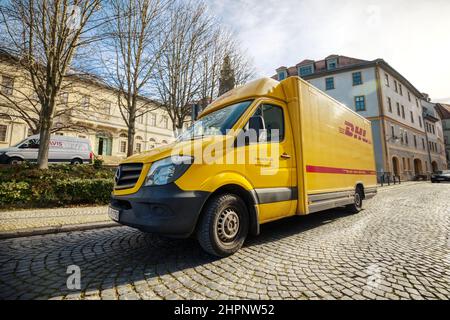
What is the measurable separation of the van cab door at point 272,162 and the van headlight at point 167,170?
1041 mm

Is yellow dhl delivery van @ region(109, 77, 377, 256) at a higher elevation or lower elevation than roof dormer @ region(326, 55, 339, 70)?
lower

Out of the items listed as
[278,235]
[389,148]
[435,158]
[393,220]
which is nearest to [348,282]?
[278,235]

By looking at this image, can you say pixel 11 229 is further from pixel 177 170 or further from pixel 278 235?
pixel 278 235

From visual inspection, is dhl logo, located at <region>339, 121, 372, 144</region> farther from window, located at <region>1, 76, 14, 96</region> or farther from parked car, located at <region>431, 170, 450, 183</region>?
parked car, located at <region>431, 170, 450, 183</region>

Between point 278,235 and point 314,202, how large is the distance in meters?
1.02

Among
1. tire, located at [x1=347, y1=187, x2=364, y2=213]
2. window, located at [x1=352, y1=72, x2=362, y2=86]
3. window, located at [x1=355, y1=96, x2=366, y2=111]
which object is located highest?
window, located at [x1=352, y1=72, x2=362, y2=86]

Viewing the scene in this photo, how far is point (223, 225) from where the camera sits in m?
3.04

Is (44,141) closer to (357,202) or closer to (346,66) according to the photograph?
(357,202)

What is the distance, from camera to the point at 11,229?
4242mm

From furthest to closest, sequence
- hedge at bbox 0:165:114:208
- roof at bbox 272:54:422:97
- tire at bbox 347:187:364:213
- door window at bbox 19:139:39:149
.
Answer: roof at bbox 272:54:422:97 < door window at bbox 19:139:39:149 < hedge at bbox 0:165:114:208 < tire at bbox 347:187:364:213

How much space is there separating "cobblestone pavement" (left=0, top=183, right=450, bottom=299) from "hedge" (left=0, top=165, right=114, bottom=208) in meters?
3.45

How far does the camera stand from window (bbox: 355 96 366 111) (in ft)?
85.7

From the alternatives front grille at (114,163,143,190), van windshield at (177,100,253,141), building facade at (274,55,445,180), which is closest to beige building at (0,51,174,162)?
van windshield at (177,100,253,141)

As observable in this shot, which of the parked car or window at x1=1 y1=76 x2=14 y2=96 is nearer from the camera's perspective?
window at x1=1 y1=76 x2=14 y2=96
